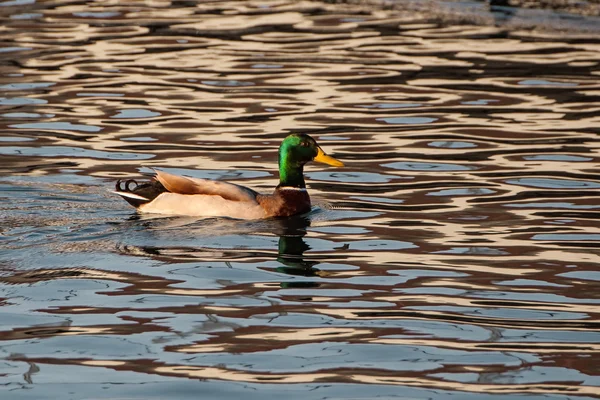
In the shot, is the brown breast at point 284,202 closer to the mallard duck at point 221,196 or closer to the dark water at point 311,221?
the mallard duck at point 221,196

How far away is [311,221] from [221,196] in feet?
2.66

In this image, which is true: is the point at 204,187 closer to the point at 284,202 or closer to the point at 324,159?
the point at 284,202

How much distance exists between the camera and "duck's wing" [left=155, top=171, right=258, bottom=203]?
11.3m

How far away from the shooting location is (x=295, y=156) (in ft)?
39.6

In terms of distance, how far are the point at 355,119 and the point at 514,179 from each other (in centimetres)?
335

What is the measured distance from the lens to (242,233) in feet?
35.9

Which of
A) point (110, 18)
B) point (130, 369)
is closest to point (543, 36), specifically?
point (110, 18)

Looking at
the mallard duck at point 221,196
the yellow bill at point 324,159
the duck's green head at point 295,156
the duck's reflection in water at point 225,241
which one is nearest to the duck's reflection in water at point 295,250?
the duck's reflection in water at point 225,241

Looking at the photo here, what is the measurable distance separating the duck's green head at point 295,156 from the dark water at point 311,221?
374mm

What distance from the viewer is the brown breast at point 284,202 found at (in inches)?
456

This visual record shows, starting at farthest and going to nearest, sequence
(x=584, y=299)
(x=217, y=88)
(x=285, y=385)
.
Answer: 1. (x=217, y=88)
2. (x=584, y=299)
3. (x=285, y=385)

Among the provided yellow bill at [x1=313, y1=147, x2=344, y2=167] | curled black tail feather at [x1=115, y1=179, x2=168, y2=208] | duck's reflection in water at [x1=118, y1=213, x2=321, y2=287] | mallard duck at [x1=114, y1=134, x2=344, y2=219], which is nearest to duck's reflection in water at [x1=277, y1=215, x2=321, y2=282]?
duck's reflection in water at [x1=118, y1=213, x2=321, y2=287]

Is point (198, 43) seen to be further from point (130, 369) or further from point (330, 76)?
point (130, 369)

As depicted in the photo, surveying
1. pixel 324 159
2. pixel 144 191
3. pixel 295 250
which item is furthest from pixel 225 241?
pixel 324 159
